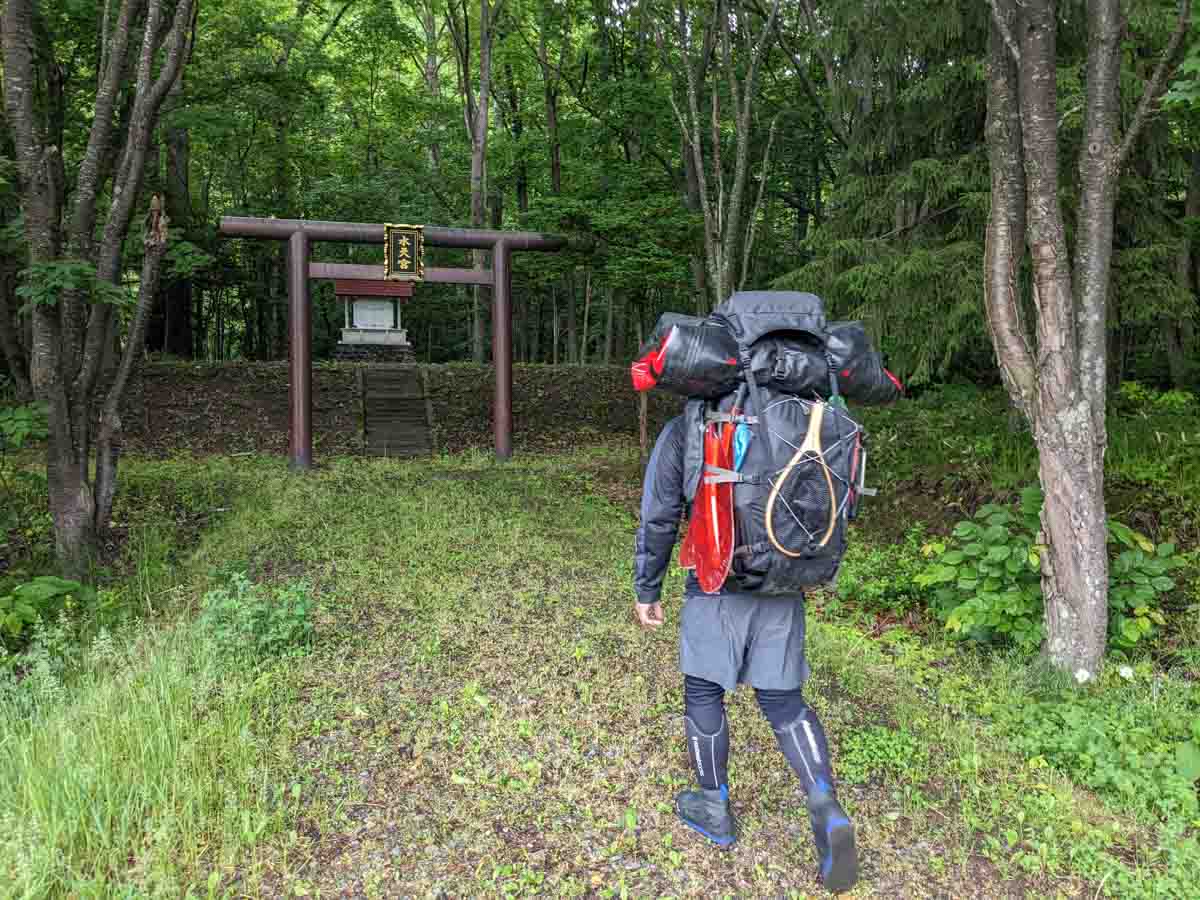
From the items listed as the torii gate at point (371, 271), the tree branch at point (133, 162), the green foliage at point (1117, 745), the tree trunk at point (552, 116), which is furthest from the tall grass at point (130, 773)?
the tree trunk at point (552, 116)

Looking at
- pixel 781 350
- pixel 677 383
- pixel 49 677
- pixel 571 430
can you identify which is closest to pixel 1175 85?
pixel 781 350

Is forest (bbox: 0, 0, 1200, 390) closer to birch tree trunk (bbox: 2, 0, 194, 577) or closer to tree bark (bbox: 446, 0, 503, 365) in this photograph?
tree bark (bbox: 446, 0, 503, 365)

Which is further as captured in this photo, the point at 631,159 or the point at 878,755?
the point at 631,159

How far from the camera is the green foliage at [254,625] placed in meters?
3.56

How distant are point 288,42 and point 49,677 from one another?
14.4 meters

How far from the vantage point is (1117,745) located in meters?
2.82

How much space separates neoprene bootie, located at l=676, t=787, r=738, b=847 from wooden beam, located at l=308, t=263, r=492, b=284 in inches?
375

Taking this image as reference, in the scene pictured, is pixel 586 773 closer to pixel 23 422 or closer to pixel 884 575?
pixel 884 575

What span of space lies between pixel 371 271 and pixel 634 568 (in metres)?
9.40

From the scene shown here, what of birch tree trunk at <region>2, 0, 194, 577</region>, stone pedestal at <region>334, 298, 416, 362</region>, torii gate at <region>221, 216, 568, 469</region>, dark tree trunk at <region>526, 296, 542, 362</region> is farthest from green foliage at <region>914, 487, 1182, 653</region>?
dark tree trunk at <region>526, 296, 542, 362</region>

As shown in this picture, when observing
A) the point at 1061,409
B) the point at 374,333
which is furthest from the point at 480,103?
the point at 1061,409

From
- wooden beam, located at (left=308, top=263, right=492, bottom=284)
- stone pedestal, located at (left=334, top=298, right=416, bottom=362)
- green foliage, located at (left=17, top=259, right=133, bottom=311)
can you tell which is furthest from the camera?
stone pedestal, located at (left=334, top=298, right=416, bottom=362)

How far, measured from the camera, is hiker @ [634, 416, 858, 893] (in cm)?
221

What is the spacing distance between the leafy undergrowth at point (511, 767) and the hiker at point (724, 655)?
1.00 feet
